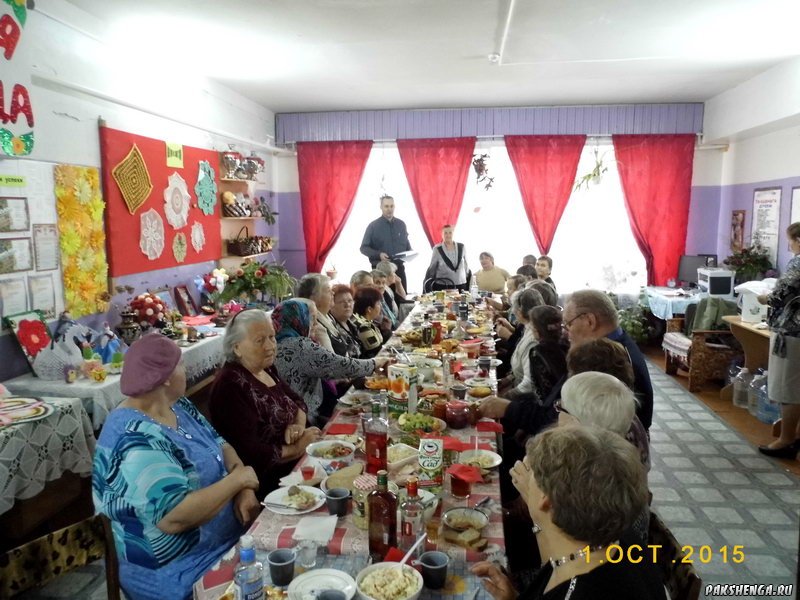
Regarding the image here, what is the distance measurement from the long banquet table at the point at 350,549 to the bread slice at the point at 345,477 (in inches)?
4.3

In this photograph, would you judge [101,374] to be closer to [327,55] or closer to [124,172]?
[124,172]

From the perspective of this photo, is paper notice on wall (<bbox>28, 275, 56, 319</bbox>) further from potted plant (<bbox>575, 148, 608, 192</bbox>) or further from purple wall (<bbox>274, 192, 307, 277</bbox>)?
potted plant (<bbox>575, 148, 608, 192</bbox>)

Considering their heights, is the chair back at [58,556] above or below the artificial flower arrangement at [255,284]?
below

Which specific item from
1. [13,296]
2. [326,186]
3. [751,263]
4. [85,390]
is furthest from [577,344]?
[326,186]

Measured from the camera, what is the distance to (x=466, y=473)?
6.35 feet

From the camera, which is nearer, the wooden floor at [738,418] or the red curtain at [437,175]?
the wooden floor at [738,418]

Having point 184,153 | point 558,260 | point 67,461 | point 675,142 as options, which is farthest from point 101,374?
point 675,142

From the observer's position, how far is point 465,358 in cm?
375

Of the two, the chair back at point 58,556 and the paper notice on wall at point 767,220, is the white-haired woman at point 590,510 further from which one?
the paper notice on wall at point 767,220

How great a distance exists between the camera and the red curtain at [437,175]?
7.84 m

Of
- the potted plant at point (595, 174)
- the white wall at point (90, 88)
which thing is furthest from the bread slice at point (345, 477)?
the potted plant at point (595, 174)

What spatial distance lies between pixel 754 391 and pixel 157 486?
4887 mm

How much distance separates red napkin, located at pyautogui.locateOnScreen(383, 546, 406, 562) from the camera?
4.95ft

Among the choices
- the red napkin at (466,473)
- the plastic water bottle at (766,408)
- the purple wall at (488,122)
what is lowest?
the plastic water bottle at (766,408)
